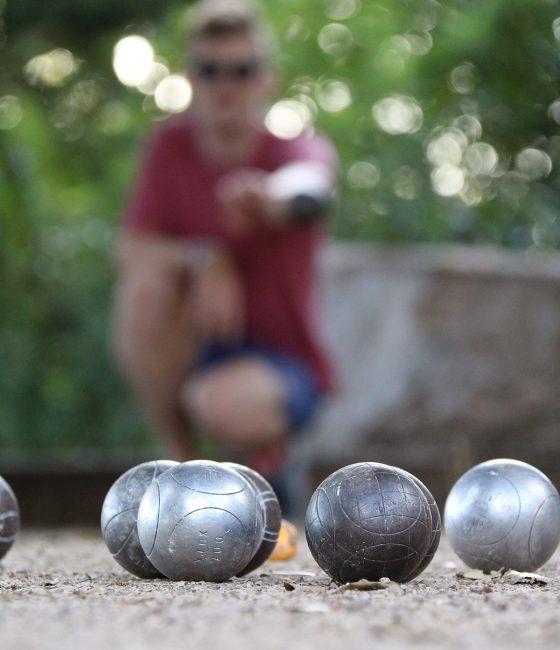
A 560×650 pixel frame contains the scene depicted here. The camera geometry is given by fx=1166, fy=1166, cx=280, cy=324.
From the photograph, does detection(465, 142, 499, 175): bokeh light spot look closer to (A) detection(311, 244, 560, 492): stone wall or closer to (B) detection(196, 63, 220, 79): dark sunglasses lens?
(A) detection(311, 244, 560, 492): stone wall

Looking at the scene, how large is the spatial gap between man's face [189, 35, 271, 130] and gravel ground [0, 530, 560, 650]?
3938mm

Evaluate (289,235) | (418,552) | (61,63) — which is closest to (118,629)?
(418,552)

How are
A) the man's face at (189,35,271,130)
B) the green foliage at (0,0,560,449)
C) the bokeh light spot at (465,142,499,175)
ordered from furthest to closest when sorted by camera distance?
the bokeh light spot at (465,142,499,175) → the green foliage at (0,0,560,449) → the man's face at (189,35,271,130)

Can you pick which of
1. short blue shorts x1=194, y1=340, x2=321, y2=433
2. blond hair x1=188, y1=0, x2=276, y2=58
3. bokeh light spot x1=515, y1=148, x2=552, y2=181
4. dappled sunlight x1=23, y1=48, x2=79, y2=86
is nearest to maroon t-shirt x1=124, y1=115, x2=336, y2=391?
short blue shorts x1=194, y1=340, x2=321, y2=433

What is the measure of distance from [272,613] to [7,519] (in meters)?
1.53

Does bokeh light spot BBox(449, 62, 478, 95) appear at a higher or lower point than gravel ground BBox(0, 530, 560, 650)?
higher

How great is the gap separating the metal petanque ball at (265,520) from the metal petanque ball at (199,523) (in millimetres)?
112

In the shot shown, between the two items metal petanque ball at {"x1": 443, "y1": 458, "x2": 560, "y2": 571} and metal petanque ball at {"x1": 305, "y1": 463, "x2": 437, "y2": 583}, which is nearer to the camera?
metal petanque ball at {"x1": 305, "y1": 463, "x2": 437, "y2": 583}

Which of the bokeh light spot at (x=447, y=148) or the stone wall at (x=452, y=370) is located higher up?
the bokeh light spot at (x=447, y=148)

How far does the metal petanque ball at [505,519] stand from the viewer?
3770 mm

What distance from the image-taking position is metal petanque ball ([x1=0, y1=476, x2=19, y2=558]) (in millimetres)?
4039

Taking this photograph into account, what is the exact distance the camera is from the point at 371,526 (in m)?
3.40

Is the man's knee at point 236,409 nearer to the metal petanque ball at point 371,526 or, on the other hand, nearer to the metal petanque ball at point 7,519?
the metal petanque ball at point 7,519

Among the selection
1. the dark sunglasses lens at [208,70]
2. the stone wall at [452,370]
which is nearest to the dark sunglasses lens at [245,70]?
the dark sunglasses lens at [208,70]
